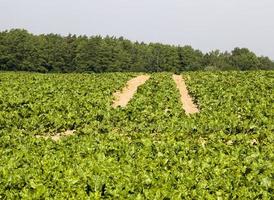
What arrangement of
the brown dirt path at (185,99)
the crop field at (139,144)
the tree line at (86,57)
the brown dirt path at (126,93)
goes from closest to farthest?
the crop field at (139,144) < the brown dirt path at (185,99) < the brown dirt path at (126,93) < the tree line at (86,57)

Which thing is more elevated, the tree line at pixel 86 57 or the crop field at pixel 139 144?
the tree line at pixel 86 57

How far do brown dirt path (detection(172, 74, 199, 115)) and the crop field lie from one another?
2.60ft

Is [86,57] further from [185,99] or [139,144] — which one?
[139,144]

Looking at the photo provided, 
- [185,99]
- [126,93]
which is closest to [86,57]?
[126,93]

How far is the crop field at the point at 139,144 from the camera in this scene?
15344mm

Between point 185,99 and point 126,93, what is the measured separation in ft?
19.5

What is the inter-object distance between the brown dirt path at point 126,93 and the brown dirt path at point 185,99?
4.32m

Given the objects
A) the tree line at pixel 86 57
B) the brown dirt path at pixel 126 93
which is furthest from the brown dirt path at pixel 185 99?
the tree line at pixel 86 57

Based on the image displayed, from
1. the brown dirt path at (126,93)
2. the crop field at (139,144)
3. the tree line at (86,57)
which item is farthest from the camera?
the tree line at (86,57)

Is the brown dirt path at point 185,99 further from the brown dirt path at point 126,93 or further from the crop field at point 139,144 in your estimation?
the brown dirt path at point 126,93

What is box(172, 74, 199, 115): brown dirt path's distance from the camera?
124ft

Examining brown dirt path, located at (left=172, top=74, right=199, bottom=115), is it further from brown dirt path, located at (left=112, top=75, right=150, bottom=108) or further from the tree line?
the tree line

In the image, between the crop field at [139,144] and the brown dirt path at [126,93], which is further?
the brown dirt path at [126,93]

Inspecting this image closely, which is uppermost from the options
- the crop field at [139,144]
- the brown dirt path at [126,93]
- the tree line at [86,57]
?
the tree line at [86,57]
